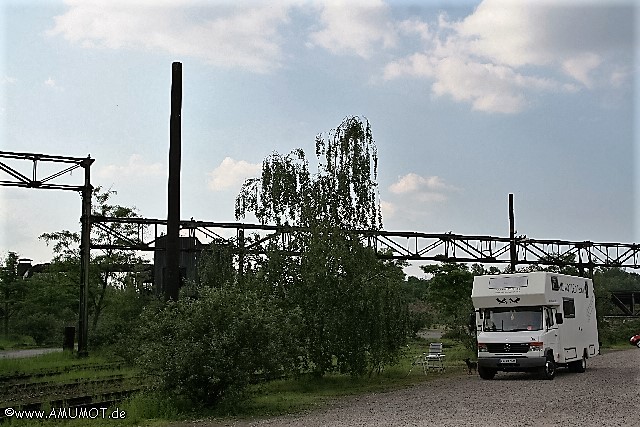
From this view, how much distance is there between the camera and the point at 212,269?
24.7 metres

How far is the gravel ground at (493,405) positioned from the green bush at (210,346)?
43.5 inches

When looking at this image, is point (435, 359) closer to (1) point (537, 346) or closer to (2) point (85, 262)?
(1) point (537, 346)

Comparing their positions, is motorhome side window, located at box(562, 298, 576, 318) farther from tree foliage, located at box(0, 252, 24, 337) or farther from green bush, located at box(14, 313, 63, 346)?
tree foliage, located at box(0, 252, 24, 337)

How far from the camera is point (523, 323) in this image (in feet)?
77.9

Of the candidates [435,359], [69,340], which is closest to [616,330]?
[435,359]

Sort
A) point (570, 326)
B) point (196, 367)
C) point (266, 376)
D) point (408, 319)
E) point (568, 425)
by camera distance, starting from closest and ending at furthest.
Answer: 1. point (568, 425)
2. point (196, 367)
3. point (266, 376)
4. point (408, 319)
5. point (570, 326)

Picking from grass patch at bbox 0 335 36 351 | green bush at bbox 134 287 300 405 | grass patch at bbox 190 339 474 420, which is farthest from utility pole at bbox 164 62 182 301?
grass patch at bbox 0 335 36 351

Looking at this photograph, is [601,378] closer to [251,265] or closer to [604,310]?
[251,265]

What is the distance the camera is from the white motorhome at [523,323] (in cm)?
2325

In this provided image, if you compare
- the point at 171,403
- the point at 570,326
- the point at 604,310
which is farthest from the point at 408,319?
the point at 604,310

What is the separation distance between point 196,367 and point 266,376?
1896mm

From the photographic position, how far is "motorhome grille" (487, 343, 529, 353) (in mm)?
23272

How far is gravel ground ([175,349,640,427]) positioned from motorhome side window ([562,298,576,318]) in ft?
6.96

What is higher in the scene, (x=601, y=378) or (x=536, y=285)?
(x=536, y=285)
